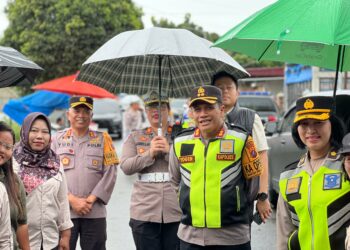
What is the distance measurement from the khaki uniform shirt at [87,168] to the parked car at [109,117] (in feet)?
73.0

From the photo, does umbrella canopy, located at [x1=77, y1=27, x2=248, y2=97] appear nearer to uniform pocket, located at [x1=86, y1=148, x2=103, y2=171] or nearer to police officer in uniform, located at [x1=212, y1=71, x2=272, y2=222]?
police officer in uniform, located at [x1=212, y1=71, x2=272, y2=222]

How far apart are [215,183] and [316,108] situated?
3.07 feet

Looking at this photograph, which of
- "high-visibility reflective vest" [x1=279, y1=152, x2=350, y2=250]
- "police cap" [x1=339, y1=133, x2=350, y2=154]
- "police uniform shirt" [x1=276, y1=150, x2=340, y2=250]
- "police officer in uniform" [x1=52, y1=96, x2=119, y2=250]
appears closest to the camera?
"police cap" [x1=339, y1=133, x2=350, y2=154]

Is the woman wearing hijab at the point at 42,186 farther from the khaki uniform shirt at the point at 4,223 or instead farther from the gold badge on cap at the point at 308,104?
the gold badge on cap at the point at 308,104

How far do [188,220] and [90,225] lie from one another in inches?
57.3

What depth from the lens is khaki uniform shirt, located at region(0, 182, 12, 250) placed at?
3.69 metres

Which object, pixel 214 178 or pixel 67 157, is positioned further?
pixel 67 157

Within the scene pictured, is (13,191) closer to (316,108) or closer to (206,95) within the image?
(206,95)

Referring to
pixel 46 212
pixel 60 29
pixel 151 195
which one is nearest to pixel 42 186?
pixel 46 212

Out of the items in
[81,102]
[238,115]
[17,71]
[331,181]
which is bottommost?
[331,181]

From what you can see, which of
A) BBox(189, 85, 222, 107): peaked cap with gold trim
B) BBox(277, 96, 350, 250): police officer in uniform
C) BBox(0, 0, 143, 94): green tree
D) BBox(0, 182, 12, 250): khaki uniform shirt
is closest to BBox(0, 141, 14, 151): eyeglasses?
BBox(0, 182, 12, 250): khaki uniform shirt

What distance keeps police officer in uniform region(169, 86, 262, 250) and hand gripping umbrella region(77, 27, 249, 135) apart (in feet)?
3.52

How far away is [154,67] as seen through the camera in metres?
6.21

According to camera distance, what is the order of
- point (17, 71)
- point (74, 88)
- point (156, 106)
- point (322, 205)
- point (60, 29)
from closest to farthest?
1. point (322, 205)
2. point (17, 71)
3. point (156, 106)
4. point (74, 88)
5. point (60, 29)
